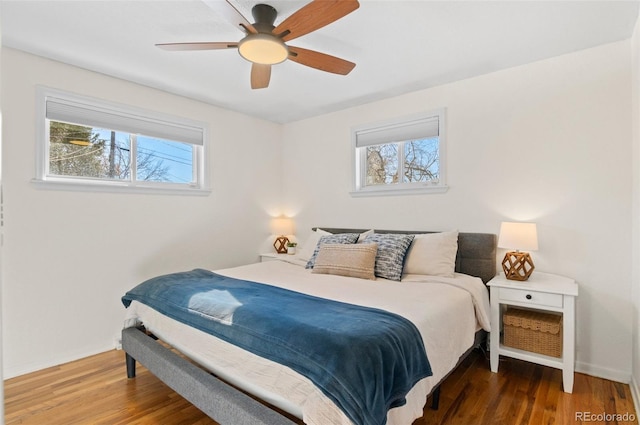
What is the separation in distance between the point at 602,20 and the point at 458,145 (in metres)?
1.30

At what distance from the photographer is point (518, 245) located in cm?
267

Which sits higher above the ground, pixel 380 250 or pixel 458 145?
pixel 458 145

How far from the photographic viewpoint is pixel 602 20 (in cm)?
231

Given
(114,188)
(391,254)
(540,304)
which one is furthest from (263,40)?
(540,304)

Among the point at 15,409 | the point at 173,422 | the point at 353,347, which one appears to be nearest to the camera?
the point at 353,347

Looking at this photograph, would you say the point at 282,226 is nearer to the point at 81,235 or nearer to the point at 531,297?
the point at 81,235

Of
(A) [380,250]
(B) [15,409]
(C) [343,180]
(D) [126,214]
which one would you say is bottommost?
(B) [15,409]

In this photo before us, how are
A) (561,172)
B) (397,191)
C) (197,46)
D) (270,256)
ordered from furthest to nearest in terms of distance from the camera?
(270,256)
(397,191)
(561,172)
(197,46)

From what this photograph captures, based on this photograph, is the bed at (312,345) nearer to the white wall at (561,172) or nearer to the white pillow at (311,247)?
the white pillow at (311,247)

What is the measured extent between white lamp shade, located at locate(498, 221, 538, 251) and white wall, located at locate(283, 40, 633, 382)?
26cm

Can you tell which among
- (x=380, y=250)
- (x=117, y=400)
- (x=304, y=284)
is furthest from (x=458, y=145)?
(x=117, y=400)

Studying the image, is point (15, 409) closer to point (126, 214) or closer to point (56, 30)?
point (126, 214)

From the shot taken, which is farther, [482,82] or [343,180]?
[343,180]

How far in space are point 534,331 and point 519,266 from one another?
480 millimetres
